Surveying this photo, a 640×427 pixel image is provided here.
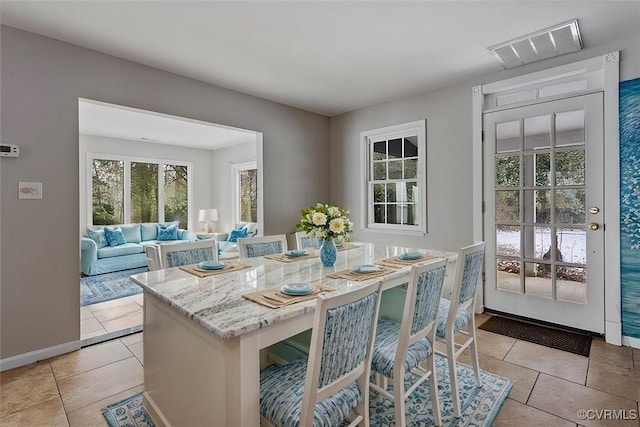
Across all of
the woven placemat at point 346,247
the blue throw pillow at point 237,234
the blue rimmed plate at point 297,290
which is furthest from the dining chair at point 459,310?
the blue throw pillow at point 237,234

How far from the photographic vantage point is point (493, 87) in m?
3.36

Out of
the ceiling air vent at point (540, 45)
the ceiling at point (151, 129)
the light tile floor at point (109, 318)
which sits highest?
the ceiling at point (151, 129)

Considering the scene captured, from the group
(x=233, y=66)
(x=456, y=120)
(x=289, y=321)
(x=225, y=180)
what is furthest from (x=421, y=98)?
(x=225, y=180)

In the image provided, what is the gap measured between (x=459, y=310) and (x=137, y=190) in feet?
22.2

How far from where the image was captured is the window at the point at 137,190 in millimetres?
6301

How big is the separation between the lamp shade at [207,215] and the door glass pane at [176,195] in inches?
13.6

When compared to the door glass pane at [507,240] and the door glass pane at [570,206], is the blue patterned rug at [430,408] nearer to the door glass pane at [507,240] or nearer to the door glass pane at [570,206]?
the door glass pane at [507,240]

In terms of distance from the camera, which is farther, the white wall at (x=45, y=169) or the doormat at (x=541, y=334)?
the doormat at (x=541, y=334)

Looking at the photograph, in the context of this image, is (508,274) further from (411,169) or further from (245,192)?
(245,192)

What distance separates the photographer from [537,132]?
3168 mm

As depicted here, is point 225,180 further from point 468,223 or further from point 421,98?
point 468,223

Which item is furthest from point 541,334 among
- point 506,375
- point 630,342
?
point 506,375

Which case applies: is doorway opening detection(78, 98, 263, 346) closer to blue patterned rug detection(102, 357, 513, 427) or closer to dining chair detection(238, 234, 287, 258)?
dining chair detection(238, 234, 287, 258)

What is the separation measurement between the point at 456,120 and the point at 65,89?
12.2 ft
